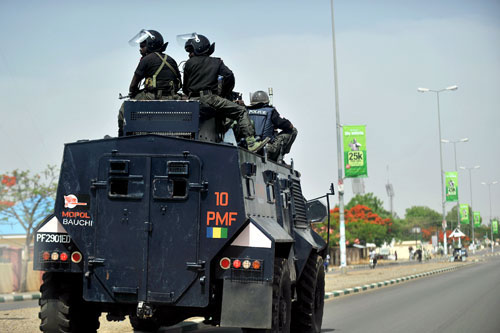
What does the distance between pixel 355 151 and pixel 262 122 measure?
23896 mm

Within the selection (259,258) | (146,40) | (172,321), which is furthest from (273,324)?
(146,40)

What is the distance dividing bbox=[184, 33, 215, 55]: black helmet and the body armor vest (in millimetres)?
2343

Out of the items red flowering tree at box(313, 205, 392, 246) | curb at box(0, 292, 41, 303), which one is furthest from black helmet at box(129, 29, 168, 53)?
red flowering tree at box(313, 205, 392, 246)

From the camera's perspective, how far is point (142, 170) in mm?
9148

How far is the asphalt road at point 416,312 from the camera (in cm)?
1454

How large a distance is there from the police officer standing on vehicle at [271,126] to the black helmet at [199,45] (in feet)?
7.54

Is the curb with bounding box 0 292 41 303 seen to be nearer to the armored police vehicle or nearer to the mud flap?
the armored police vehicle

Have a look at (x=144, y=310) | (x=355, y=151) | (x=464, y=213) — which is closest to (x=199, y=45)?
(x=144, y=310)

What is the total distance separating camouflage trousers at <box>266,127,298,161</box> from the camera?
41.9 ft

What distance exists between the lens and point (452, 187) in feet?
224

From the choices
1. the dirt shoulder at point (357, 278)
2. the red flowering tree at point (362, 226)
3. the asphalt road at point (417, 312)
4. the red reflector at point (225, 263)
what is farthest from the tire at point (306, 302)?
the red flowering tree at point (362, 226)

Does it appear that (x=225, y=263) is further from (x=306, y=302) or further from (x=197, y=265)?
(x=306, y=302)

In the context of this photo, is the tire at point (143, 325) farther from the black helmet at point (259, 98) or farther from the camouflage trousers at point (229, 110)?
the black helmet at point (259, 98)

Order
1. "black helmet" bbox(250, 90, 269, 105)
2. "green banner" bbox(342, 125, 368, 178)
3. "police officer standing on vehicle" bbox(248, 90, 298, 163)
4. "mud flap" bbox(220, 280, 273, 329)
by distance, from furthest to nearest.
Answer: "green banner" bbox(342, 125, 368, 178), "black helmet" bbox(250, 90, 269, 105), "police officer standing on vehicle" bbox(248, 90, 298, 163), "mud flap" bbox(220, 280, 273, 329)
